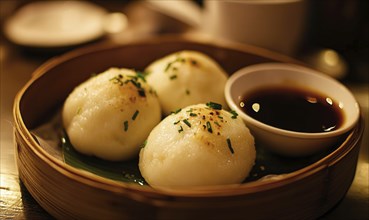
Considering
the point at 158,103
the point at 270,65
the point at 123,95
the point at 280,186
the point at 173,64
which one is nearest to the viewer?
the point at 280,186

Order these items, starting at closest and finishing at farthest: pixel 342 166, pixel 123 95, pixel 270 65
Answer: pixel 342 166, pixel 123 95, pixel 270 65

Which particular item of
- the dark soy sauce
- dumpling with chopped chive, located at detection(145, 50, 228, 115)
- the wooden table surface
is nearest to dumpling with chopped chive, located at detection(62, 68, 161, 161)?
dumpling with chopped chive, located at detection(145, 50, 228, 115)

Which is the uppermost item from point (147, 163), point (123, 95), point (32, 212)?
point (123, 95)

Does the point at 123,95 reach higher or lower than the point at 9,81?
higher

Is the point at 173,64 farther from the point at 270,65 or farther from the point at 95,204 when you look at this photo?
the point at 95,204

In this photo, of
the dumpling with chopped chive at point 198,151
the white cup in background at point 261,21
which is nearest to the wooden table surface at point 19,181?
the dumpling with chopped chive at point 198,151

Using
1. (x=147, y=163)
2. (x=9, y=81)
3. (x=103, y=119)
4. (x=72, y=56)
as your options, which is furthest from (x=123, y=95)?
(x=9, y=81)
